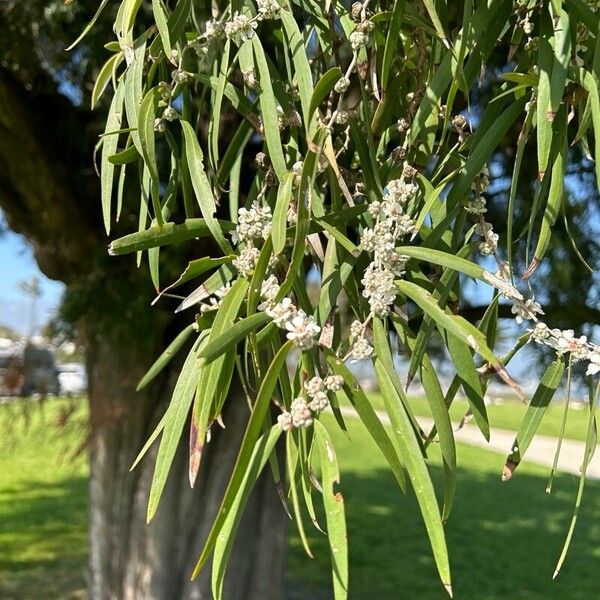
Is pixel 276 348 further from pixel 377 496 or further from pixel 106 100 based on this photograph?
pixel 377 496

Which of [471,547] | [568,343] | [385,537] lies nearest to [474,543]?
[471,547]

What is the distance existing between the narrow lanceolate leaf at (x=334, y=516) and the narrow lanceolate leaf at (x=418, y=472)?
0.07 m

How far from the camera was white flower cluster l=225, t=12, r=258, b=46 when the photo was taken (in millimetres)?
847

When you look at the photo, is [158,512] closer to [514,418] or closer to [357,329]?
[357,329]

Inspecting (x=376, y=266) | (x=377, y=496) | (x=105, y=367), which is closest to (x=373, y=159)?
(x=376, y=266)

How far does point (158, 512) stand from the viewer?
2.63 m

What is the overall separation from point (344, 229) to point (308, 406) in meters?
0.29

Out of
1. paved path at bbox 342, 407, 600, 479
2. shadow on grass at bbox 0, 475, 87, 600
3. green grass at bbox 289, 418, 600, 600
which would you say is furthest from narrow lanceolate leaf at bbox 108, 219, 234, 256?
paved path at bbox 342, 407, 600, 479

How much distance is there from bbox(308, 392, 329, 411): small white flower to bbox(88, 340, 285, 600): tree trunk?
1.93 meters

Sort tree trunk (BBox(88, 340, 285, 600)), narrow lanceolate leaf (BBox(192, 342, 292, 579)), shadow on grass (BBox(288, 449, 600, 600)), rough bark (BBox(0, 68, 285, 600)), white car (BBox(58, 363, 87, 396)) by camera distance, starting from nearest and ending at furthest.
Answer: narrow lanceolate leaf (BBox(192, 342, 292, 579)) < rough bark (BBox(0, 68, 285, 600)) < tree trunk (BBox(88, 340, 285, 600)) < white car (BBox(58, 363, 87, 396)) < shadow on grass (BBox(288, 449, 600, 600))

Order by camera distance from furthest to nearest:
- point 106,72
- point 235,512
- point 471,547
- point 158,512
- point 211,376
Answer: point 471,547
point 158,512
point 106,72
point 211,376
point 235,512

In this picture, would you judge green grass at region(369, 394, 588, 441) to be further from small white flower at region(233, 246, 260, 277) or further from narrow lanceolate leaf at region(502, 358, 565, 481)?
small white flower at region(233, 246, 260, 277)

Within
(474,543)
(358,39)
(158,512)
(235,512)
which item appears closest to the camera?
(235,512)

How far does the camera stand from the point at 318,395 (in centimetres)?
66
